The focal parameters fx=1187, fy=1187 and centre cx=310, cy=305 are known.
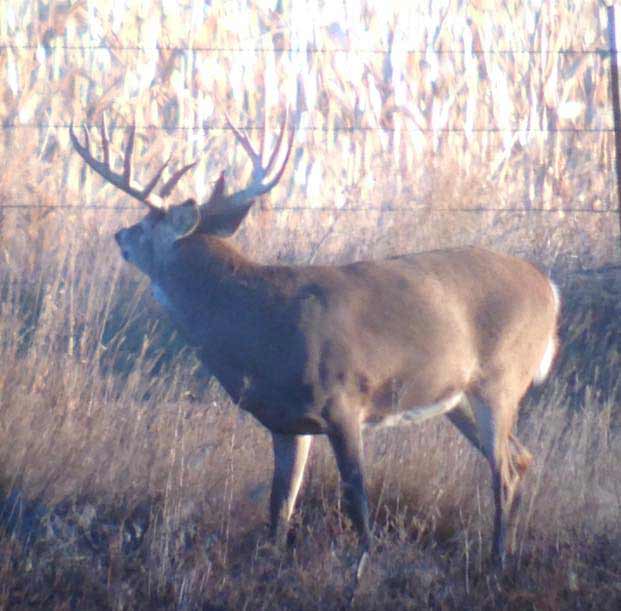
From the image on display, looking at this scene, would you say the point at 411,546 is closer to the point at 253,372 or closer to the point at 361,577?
the point at 361,577

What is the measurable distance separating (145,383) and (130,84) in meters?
6.09

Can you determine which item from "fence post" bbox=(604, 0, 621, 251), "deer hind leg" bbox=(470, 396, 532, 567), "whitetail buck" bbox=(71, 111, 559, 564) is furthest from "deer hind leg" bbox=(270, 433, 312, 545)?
"fence post" bbox=(604, 0, 621, 251)

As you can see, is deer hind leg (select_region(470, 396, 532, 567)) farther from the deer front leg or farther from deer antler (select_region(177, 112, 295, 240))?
deer antler (select_region(177, 112, 295, 240))

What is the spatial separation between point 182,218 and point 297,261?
3.80 meters

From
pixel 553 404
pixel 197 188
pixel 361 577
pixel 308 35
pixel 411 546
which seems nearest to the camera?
pixel 361 577

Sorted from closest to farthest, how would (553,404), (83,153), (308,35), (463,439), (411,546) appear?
1. (411,546)
2. (83,153)
3. (463,439)
4. (553,404)
5. (308,35)

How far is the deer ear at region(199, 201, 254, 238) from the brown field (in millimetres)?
980

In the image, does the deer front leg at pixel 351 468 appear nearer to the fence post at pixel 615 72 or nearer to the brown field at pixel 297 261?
the brown field at pixel 297 261

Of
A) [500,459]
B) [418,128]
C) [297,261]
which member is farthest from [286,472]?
[418,128]

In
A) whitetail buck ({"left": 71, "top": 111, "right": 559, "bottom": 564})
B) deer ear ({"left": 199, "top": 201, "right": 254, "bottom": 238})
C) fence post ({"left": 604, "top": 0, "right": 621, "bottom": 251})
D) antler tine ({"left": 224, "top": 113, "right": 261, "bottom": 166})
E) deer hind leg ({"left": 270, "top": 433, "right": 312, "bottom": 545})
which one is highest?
fence post ({"left": 604, "top": 0, "right": 621, "bottom": 251})

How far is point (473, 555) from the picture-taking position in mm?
5738

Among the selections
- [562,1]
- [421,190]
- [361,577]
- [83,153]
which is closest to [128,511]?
[361,577]

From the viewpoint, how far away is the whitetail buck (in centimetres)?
578

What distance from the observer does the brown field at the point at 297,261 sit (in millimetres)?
5340
